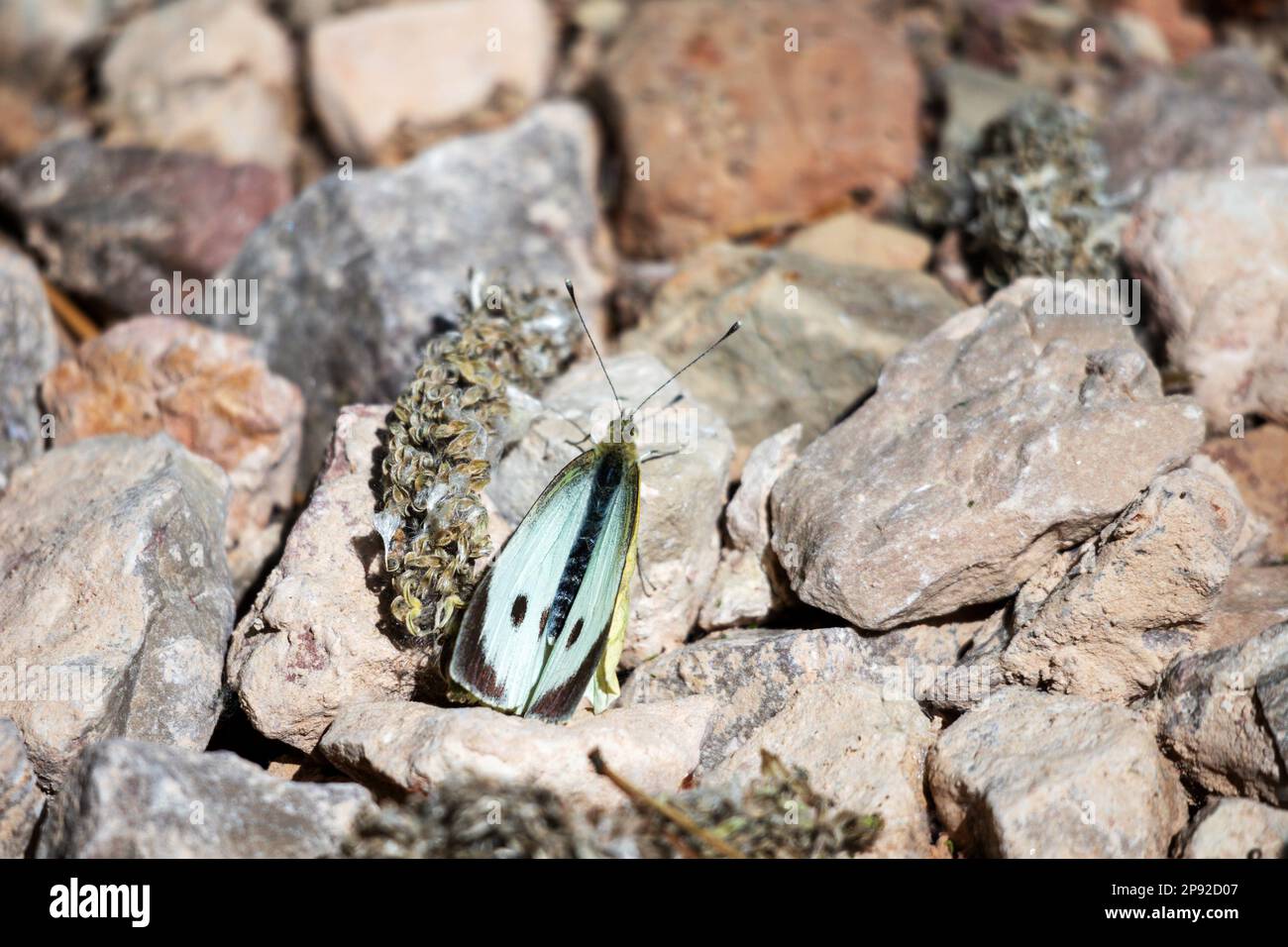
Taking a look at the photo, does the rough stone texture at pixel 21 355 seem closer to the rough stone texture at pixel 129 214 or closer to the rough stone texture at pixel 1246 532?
the rough stone texture at pixel 129 214

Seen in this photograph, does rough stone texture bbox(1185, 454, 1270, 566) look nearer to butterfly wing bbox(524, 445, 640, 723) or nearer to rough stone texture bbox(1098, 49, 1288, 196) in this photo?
rough stone texture bbox(1098, 49, 1288, 196)

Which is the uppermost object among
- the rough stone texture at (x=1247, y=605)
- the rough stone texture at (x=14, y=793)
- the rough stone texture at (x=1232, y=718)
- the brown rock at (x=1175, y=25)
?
the brown rock at (x=1175, y=25)

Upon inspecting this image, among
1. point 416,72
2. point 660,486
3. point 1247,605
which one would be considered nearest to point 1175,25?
point 416,72

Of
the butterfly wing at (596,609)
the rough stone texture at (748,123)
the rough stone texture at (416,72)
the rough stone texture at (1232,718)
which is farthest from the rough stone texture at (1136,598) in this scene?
the rough stone texture at (416,72)

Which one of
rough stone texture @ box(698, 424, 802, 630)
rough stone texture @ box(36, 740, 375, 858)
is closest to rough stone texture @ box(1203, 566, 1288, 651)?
rough stone texture @ box(698, 424, 802, 630)

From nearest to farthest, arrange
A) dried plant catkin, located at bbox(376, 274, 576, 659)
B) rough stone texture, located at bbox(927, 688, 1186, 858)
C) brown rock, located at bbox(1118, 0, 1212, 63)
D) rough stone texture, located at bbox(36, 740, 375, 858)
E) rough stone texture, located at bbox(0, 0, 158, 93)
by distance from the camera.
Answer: rough stone texture, located at bbox(36, 740, 375, 858) < rough stone texture, located at bbox(927, 688, 1186, 858) < dried plant catkin, located at bbox(376, 274, 576, 659) < rough stone texture, located at bbox(0, 0, 158, 93) < brown rock, located at bbox(1118, 0, 1212, 63)
